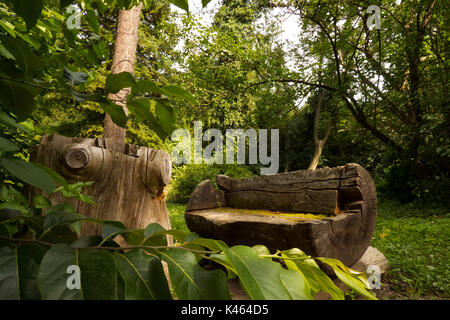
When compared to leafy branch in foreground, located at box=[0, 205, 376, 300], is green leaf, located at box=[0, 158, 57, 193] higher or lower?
higher

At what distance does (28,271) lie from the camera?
0.92 ft

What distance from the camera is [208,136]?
13195 millimetres

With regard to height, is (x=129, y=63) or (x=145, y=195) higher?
(x=129, y=63)

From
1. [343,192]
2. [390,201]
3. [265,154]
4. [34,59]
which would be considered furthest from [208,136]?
[34,59]

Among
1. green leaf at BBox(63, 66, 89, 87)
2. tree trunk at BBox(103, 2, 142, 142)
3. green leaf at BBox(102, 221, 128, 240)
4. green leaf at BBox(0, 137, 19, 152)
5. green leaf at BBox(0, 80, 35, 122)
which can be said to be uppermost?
tree trunk at BBox(103, 2, 142, 142)

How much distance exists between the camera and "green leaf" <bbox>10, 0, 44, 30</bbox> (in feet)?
1.16

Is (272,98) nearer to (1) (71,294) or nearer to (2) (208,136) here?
(2) (208,136)

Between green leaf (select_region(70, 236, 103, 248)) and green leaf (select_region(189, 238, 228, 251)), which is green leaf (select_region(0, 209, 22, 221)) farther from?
green leaf (select_region(189, 238, 228, 251))

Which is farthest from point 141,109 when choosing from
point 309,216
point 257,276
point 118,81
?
point 309,216

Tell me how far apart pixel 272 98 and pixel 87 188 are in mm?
7320

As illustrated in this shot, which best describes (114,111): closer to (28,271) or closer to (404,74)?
(28,271)

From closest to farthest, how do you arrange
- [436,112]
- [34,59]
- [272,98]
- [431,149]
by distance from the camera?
[34,59], [436,112], [431,149], [272,98]

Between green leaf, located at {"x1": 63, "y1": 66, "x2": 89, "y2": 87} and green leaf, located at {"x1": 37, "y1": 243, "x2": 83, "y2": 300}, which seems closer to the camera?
green leaf, located at {"x1": 37, "y1": 243, "x2": 83, "y2": 300}

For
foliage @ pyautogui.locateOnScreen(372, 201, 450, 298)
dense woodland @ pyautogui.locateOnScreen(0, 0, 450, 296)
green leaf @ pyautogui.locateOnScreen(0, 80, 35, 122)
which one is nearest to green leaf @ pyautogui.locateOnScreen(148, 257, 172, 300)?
green leaf @ pyautogui.locateOnScreen(0, 80, 35, 122)
